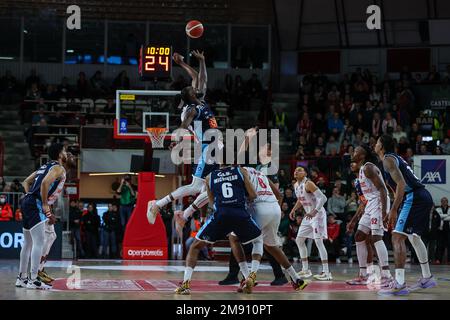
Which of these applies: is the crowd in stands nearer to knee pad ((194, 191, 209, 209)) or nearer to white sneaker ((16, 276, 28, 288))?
knee pad ((194, 191, 209, 209))

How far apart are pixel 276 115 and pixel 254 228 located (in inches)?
702

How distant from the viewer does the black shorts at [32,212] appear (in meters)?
11.1

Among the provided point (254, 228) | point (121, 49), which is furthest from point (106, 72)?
point (254, 228)

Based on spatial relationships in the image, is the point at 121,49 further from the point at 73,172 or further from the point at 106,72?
the point at 73,172

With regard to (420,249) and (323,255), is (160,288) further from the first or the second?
(323,255)

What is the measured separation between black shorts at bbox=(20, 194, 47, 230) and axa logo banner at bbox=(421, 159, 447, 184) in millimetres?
13422

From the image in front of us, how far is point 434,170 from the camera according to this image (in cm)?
2162

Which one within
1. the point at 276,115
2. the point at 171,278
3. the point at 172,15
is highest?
the point at 172,15

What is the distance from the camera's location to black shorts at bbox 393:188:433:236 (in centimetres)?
1117

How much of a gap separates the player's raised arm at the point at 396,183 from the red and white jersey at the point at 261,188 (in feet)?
5.96

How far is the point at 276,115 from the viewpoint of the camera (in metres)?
28.3

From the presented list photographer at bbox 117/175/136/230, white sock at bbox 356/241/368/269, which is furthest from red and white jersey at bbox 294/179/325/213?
photographer at bbox 117/175/136/230

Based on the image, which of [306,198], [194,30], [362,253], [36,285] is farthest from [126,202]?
[36,285]

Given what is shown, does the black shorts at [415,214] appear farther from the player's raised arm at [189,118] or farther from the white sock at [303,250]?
the player's raised arm at [189,118]
